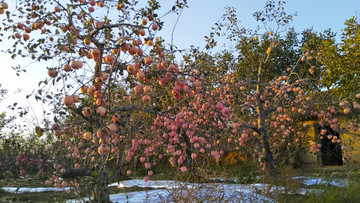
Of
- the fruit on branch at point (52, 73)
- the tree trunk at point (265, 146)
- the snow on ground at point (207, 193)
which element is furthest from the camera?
the tree trunk at point (265, 146)

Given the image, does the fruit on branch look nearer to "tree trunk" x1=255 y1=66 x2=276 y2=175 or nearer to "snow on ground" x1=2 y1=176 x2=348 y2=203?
"snow on ground" x1=2 y1=176 x2=348 y2=203

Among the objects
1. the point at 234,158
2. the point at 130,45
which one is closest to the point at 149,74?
the point at 130,45

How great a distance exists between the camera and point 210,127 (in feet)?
31.3

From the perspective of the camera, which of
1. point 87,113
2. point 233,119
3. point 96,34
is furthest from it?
point 233,119

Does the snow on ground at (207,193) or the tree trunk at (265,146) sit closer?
the snow on ground at (207,193)

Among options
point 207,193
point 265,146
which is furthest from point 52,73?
point 265,146

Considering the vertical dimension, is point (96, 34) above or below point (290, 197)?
above

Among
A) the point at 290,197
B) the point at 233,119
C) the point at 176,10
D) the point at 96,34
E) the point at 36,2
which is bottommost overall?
the point at 290,197

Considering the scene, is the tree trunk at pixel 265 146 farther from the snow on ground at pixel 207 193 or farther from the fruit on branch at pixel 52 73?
the fruit on branch at pixel 52 73

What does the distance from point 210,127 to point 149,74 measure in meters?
6.90

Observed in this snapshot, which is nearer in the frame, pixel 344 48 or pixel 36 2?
pixel 36 2

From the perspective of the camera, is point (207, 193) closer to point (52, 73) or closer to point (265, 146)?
point (52, 73)

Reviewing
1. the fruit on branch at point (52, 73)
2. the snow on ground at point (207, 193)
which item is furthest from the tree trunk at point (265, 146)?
the fruit on branch at point (52, 73)

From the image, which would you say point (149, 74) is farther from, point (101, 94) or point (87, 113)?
point (87, 113)
